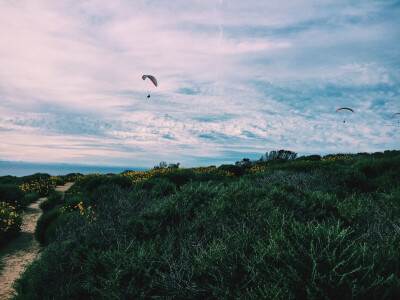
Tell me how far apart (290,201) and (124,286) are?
376 centimetres

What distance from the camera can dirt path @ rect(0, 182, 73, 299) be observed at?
6.41m

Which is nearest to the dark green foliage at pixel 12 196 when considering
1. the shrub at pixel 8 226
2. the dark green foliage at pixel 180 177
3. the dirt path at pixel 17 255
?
the dirt path at pixel 17 255

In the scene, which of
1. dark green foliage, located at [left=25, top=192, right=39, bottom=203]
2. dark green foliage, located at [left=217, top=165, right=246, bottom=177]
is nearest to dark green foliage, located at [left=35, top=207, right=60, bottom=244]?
dark green foliage, located at [left=25, top=192, right=39, bottom=203]

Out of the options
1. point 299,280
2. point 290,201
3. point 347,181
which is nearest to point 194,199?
point 290,201

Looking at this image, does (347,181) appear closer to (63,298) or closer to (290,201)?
(290,201)

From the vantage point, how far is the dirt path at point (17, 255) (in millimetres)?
6406

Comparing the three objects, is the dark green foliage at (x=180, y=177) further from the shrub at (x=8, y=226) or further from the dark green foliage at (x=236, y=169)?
the shrub at (x=8, y=226)

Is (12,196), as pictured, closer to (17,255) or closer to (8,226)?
(8,226)

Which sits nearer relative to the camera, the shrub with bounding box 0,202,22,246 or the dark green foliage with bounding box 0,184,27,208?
the shrub with bounding box 0,202,22,246

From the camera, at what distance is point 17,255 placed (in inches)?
323

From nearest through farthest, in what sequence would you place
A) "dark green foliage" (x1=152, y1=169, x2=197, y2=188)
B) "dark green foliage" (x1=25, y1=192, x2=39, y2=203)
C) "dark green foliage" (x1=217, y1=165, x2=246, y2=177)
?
"dark green foliage" (x1=152, y1=169, x2=197, y2=188), "dark green foliage" (x1=25, y1=192, x2=39, y2=203), "dark green foliage" (x1=217, y1=165, x2=246, y2=177)

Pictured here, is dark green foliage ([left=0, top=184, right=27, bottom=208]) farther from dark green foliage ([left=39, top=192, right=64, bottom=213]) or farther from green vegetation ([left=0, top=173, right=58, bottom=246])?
dark green foliage ([left=39, top=192, right=64, bottom=213])

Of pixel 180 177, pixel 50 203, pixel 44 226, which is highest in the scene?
pixel 180 177

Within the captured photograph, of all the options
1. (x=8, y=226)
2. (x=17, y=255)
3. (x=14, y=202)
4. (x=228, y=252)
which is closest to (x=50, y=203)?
(x=14, y=202)
